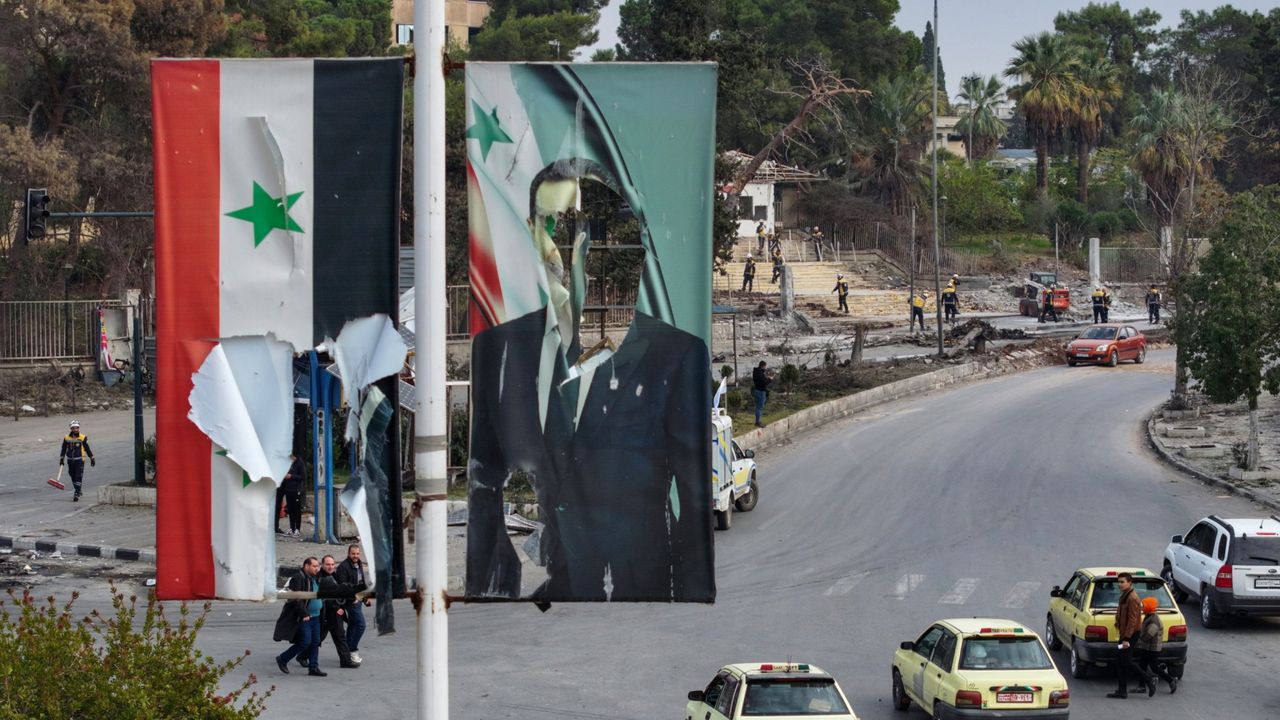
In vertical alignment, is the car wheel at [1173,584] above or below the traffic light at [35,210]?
below

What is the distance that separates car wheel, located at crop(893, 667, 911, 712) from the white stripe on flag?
1204 centimetres

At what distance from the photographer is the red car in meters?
50.6

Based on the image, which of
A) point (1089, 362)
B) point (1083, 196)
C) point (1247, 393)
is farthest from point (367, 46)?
point (1247, 393)

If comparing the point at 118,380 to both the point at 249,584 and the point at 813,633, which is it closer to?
the point at 813,633

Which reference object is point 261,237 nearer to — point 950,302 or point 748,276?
point 950,302

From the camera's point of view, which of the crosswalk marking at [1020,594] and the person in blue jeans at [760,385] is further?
the person in blue jeans at [760,385]

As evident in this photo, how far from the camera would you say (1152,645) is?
1670cm

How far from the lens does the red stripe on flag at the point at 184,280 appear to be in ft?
18.2

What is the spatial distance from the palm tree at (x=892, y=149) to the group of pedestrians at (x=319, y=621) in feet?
229

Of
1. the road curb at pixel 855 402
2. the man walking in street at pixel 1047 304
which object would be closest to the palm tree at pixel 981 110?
the man walking in street at pixel 1047 304

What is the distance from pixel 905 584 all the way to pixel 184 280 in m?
18.4

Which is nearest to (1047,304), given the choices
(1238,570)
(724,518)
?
(724,518)

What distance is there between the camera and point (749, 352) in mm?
51781

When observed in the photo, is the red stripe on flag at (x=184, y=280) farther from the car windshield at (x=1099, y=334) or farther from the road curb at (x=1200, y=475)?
the car windshield at (x=1099, y=334)
